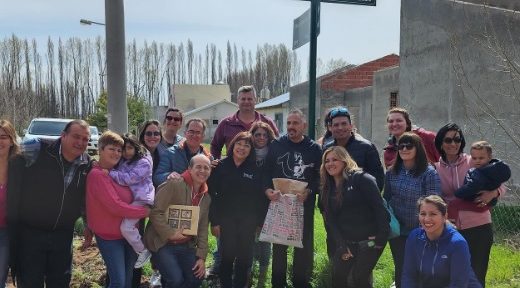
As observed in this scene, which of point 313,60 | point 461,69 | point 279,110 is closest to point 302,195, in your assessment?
point 313,60

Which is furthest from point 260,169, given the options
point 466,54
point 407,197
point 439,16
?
point 439,16

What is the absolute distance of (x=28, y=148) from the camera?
429 cm

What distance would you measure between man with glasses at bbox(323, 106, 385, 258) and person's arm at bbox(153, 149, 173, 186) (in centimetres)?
173

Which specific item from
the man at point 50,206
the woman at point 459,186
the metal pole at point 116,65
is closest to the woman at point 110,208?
the man at point 50,206

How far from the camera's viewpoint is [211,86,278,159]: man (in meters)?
5.81

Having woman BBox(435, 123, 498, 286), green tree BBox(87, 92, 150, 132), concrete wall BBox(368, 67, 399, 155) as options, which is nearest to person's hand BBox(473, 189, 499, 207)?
woman BBox(435, 123, 498, 286)

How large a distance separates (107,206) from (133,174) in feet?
1.20

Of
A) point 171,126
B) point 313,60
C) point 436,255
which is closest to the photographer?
point 436,255

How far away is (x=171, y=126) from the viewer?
552cm

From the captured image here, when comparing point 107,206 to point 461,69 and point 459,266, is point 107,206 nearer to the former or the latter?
point 459,266

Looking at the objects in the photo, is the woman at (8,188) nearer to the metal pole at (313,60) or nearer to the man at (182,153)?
the man at (182,153)

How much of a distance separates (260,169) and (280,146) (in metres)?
0.33

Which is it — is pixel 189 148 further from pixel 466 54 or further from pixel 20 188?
pixel 466 54

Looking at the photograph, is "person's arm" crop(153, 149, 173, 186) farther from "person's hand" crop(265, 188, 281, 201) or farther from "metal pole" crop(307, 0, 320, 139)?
"metal pole" crop(307, 0, 320, 139)
